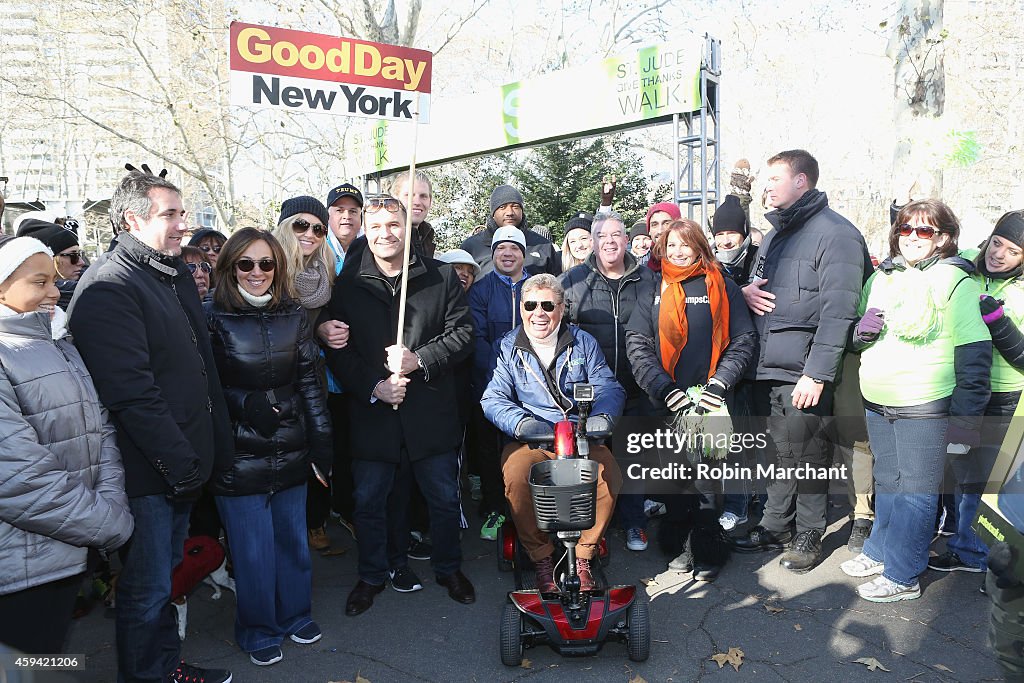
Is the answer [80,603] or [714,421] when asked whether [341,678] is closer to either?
[80,603]

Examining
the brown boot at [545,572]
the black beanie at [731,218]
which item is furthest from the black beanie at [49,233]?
the black beanie at [731,218]

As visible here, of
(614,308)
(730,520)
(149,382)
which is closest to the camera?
(149,382)

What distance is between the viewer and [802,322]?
460 centimetres

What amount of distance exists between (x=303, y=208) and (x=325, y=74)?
0.87m

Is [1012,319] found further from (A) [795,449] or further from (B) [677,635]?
(B) [677,635]

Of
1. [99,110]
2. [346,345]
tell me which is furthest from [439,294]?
[99,110]

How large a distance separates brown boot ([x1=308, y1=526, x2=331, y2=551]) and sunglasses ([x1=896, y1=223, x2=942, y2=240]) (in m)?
4.18

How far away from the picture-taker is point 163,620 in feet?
10.9

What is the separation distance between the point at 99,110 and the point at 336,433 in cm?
2373

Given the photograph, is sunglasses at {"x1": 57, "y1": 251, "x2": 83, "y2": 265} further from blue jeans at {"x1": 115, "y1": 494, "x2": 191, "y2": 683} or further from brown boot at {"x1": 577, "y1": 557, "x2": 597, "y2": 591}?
brown boot at {"x1": 577, "y1": 557, "x2": 597, "y2": 591}

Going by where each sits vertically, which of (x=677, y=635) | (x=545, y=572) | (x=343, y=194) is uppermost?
(x=343, y=194)

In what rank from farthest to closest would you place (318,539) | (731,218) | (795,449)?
(731,218) < (318,539) < (795,449)

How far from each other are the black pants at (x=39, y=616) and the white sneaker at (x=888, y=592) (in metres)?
3.98

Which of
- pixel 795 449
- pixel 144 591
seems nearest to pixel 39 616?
pixel 144 591
